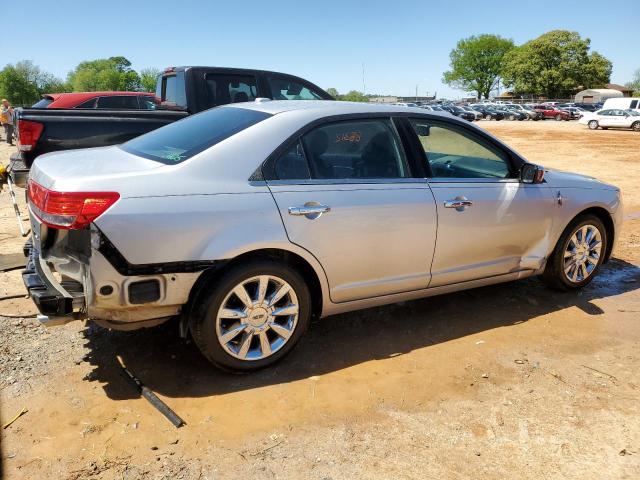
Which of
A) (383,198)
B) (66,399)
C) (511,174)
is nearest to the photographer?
(66,399)

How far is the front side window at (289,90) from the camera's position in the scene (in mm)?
7281

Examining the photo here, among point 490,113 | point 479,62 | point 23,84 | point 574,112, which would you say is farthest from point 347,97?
point 479,62

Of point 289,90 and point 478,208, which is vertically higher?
point 289,90

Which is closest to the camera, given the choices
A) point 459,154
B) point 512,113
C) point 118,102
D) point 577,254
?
point 459,154

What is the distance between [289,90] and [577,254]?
14.5 feet

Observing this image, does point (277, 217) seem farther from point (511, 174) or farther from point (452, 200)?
point (511, 174)

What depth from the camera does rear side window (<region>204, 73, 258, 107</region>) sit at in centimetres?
688

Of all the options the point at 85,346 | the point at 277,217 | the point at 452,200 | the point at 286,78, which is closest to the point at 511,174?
the point at 452,200

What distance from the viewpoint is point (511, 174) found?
422 cm

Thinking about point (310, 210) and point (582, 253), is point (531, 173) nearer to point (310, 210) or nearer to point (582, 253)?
point (582, 253)

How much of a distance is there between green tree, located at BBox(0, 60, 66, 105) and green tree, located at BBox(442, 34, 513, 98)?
8284cm

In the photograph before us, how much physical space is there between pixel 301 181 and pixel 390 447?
5.20 ft

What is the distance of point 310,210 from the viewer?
3188 mm

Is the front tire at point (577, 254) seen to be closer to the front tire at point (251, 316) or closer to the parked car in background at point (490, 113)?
the front tire at point (251, 316)
